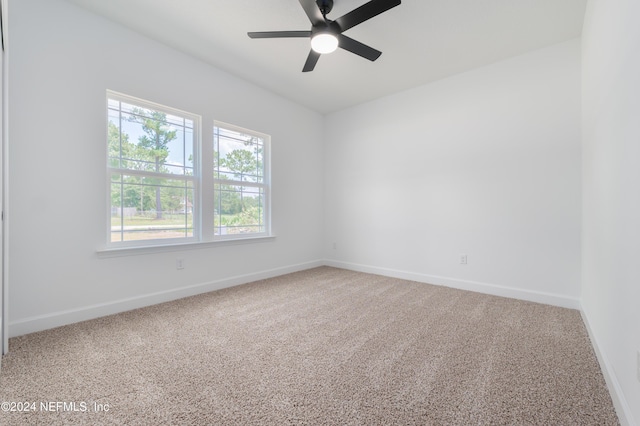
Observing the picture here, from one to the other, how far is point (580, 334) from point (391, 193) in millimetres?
2568

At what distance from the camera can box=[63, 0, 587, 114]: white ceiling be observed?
7.84 ft

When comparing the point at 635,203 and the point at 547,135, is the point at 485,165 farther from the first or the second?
the point at 635,203

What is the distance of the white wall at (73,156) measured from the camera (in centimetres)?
218

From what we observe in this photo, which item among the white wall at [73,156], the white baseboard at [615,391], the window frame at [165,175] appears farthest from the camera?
the window frame at [165,175]

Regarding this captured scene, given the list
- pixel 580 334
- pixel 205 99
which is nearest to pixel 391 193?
pixel 580 334

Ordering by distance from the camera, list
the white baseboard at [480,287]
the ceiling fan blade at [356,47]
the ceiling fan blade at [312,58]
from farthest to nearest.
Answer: the white baseboard at [480,287] < the ceiling fan blade at [312,58] < the ceiling fan blade at [356,47]

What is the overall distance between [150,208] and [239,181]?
46.2 inches

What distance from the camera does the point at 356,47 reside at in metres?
2.43

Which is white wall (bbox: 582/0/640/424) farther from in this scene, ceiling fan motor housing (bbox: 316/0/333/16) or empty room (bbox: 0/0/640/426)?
ceiling fan motor housing (bbox: 316/0/333/16)

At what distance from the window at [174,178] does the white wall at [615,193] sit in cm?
351

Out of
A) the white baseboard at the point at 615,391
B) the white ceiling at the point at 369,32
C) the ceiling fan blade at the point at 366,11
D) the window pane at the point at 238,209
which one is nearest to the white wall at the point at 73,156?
the white ceiling at the point at 369,32

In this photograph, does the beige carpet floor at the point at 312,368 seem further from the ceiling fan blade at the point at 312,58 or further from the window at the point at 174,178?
the ceiling fan blade at the point at 312,58

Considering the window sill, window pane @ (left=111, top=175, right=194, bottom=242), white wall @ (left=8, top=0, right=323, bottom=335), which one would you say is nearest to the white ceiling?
white wall @ (left=8, top=0, right=323, bottom=335)

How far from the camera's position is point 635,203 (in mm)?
1231
